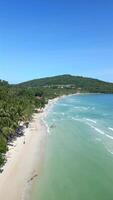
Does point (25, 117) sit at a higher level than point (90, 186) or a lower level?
higher

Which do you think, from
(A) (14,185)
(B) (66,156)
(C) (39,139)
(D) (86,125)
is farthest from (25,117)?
(A) (14,185)

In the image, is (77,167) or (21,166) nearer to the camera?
(21,166)

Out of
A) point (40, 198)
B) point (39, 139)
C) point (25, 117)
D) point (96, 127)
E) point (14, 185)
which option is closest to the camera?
point (40, 198)

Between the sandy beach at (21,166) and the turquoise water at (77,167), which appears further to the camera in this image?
the turquoise water at (77,167)

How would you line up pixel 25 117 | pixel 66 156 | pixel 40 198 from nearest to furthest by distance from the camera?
A: 1. pixel 40 198
2. pixel 66 156
3. pixel 25 117

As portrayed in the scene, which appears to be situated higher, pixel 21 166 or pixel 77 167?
pixel 21 166

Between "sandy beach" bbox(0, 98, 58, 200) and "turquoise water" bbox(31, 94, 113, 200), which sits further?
"turquoise water" bbox(31, 94, 113, 200)

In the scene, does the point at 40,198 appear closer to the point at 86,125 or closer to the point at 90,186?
the point at 90,186

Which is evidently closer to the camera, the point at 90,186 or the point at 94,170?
the point at 90,186
